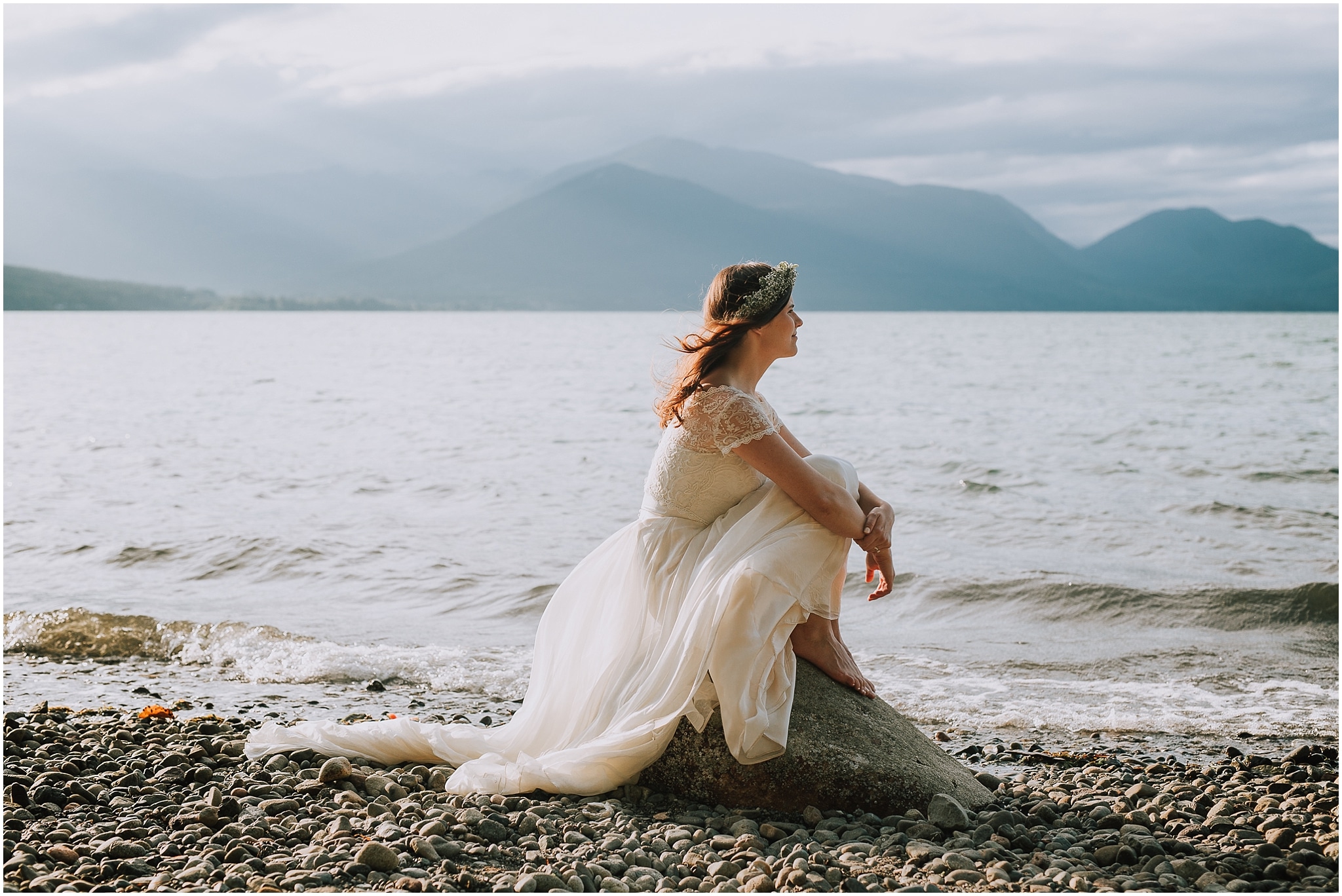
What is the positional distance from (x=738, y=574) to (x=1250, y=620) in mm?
7521

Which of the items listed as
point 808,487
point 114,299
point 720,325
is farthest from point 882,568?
point 114,299

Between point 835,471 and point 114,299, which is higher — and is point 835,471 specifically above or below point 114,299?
below

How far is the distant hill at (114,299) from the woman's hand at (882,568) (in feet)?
514

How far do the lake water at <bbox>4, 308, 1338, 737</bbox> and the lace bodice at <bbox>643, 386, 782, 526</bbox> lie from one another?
2.51ft

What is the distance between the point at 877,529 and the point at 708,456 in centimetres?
87

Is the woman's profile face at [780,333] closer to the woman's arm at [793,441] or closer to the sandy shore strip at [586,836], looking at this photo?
the woman's arm at [793,441]

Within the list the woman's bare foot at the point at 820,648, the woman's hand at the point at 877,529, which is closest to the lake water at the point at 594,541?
the woman's hand at the point at 877,529

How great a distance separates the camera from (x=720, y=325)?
531 centimetres

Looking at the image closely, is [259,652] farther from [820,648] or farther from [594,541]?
[820,648]

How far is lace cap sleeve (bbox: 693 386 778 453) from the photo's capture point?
5.07 m

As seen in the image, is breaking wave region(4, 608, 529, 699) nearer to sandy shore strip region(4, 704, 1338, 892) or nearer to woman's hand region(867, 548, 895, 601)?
sandy shore strip region(4, 704, 1338, 892)

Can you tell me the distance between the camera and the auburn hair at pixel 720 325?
17.3 ft

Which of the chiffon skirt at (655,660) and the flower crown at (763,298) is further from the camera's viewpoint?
the flower crown at (763,298)

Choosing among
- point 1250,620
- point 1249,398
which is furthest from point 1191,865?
point 1249,398
